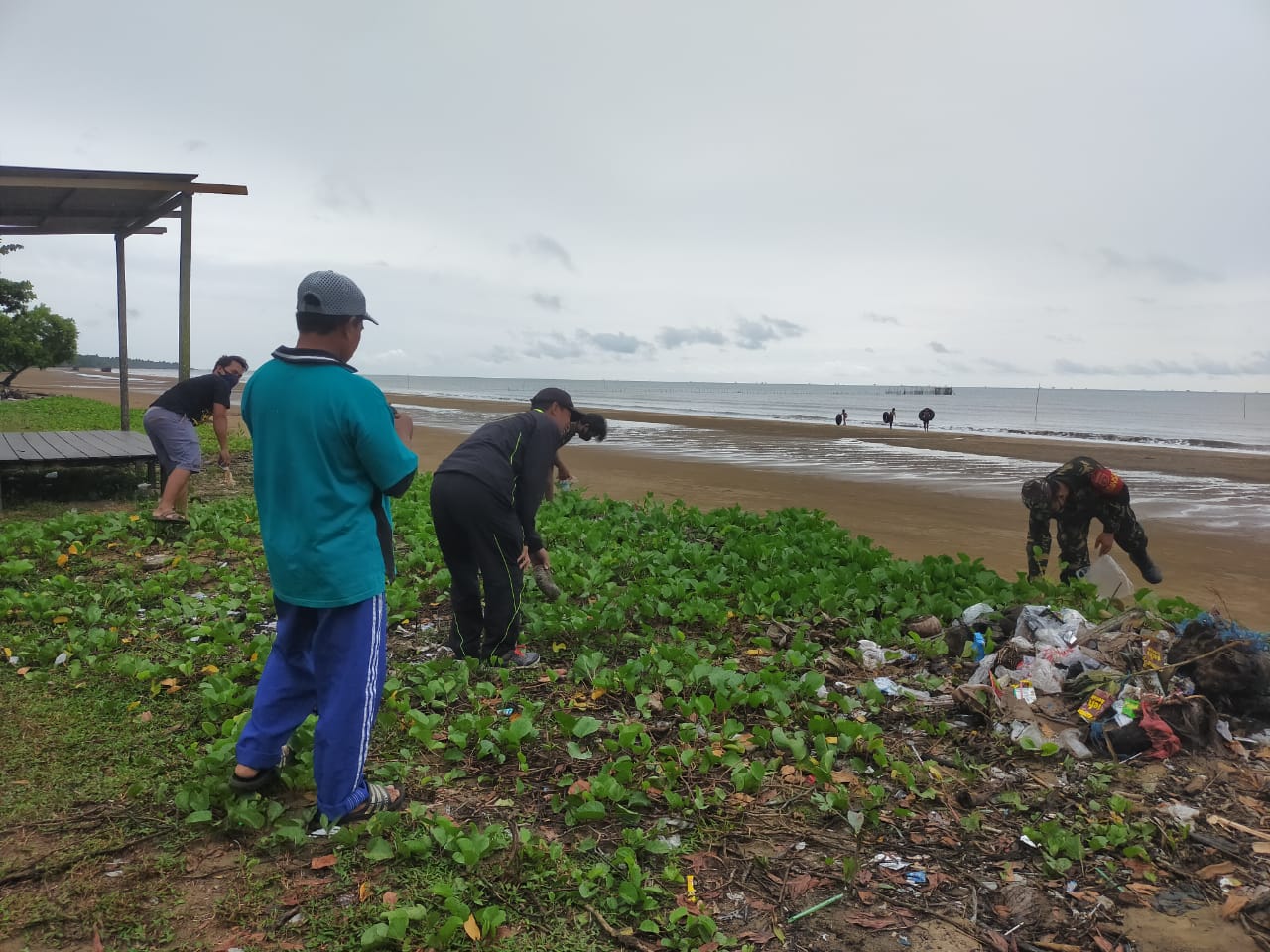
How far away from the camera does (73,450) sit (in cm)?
903

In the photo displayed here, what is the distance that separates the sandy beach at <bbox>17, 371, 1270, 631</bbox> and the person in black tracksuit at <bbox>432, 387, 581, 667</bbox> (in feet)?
16.9

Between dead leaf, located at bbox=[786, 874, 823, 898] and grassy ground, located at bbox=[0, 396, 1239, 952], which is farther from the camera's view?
dead leaf, located at bbox=[786, 874, 823, 898]

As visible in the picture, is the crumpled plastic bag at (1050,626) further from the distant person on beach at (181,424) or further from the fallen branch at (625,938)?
the distant person on beach at (181,424)


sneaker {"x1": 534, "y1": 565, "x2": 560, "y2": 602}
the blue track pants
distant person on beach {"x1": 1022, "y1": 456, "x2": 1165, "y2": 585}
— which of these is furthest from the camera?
distant person on beach {"x1": 1022, "y1": 456, "x2": 1165, "y2": 585}

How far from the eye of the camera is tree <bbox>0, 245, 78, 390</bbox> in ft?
94.0

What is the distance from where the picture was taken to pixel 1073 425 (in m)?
45.2

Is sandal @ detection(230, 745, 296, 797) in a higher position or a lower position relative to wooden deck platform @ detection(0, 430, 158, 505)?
lower

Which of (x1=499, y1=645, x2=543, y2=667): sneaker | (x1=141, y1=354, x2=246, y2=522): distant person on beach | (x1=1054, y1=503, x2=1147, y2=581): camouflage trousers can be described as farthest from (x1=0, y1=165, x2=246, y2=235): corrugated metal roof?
(x1=1054, y1=503, x2=1147, y2=581): camouflage trousers

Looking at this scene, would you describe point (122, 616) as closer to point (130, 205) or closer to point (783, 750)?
point (783, 750)

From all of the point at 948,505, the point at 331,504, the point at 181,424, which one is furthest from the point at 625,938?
the point at 948,505

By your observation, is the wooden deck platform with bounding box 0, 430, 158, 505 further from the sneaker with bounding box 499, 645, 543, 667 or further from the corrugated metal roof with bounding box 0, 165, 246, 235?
the sneaker with bounding box 499, 645, 543, 667

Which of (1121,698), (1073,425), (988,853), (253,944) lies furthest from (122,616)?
(1073,425)

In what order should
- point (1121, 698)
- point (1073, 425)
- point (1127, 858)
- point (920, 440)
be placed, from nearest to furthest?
point (1127, 858)
point (1121, 698)
point (920, 440)
point (1073, 425)

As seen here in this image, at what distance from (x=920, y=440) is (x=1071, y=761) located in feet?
88.6
